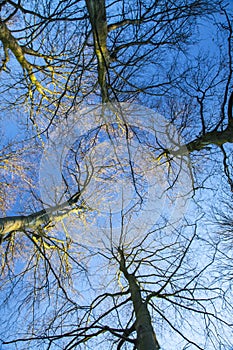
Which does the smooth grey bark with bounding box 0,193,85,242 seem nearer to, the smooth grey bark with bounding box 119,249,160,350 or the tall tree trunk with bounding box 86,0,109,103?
the smooth grey bark with bounding box 119,249,160,350

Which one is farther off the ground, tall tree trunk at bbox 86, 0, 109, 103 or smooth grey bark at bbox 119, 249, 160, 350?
tall tree trunk at bbox 86, 0, 109, 103

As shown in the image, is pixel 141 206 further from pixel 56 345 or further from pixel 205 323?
pixel 56 345

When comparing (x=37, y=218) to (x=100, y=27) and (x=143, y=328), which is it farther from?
(x=100, y=27)

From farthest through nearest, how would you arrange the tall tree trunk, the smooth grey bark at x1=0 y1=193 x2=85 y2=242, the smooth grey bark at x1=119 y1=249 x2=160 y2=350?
the smooth grey bark at x1=0 y1=193 x2=85 y2=242 → the smooth grey bark at x1=119 y1=249 x2=160 y2=350 → the tall tree trunk

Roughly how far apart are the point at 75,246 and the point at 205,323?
2.86 m

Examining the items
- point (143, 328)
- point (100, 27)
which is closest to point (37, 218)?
point (143, 328)

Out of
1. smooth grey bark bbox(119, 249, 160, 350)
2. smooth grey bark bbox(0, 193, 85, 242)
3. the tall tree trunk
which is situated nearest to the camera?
the tall tree trunk

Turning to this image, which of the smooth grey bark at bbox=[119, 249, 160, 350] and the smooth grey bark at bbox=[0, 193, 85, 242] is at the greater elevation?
the smooth grey bark at bbox=[0, 193, 85, 242]

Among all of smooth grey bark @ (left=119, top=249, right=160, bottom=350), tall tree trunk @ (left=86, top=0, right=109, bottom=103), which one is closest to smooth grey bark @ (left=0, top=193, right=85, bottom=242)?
smooth grey bark @ (left=119, top=249, right=160, bottom=350)

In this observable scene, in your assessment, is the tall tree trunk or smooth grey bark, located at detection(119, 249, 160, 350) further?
smooth grey bark, located at detection(119, 249, 160, 350)

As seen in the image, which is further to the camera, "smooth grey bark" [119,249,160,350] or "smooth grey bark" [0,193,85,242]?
"smooth grey bark" [0,193,85,242]

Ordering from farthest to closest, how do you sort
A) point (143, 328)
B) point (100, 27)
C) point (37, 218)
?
1. point (37, 218)
2. point (100, 27)
3. point (143, 328)

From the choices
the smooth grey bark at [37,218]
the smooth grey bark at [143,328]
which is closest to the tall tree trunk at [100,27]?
the smooth grey bark at [37,218]

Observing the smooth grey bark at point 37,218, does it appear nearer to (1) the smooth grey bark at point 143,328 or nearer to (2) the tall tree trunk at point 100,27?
(1) the smooth grey bark at point 143,328
